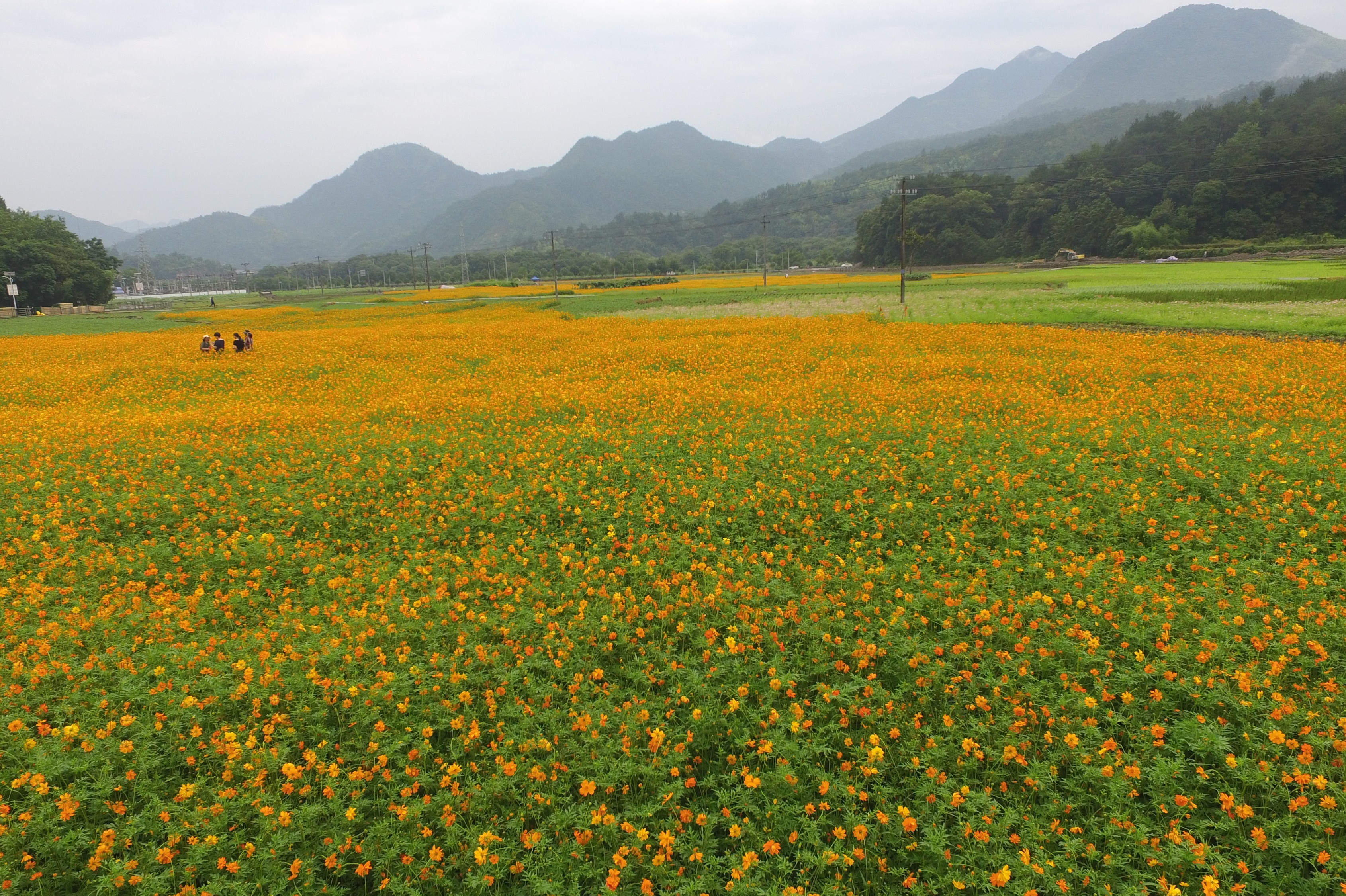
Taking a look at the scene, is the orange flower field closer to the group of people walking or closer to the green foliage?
the group of people walking

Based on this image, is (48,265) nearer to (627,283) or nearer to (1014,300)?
(627,283)

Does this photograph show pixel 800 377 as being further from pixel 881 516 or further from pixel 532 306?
pixel 532 306

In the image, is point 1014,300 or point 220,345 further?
point 1014,300

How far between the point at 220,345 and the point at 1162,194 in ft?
349

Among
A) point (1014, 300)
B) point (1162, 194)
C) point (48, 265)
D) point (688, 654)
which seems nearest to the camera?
point (688, 654)

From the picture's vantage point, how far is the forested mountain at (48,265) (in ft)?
219

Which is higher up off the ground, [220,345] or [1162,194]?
[1162,194]

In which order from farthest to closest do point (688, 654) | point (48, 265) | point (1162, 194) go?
point (1162, 194) < point (48, 265) < point (688, 654)

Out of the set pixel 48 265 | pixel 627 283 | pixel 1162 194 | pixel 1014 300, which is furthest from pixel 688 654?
pixel 1162 194

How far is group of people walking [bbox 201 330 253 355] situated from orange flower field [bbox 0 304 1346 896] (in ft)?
41.3

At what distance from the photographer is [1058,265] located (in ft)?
237

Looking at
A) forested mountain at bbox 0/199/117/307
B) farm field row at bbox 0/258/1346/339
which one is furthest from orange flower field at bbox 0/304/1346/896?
forested mountain at bbox 0/199/117/307

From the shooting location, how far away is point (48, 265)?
6825 cm

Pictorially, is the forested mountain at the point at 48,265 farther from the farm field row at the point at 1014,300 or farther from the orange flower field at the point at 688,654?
the orange flower field at the point at 688,654
